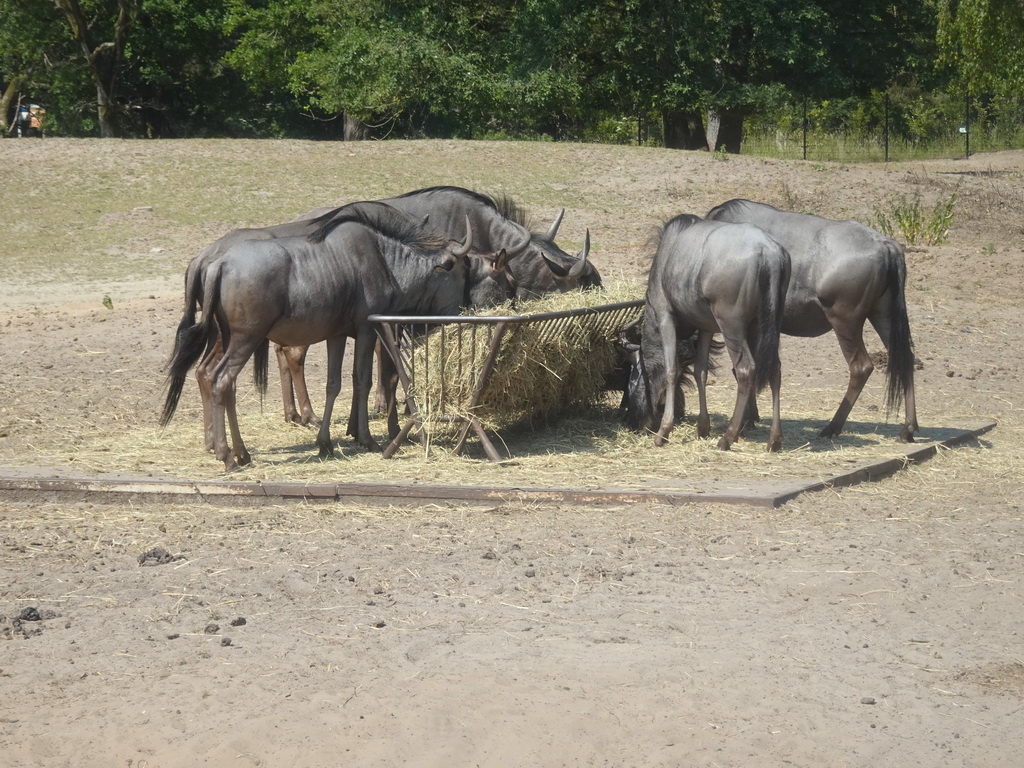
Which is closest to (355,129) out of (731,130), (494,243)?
(731,130)

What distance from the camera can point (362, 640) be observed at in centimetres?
537

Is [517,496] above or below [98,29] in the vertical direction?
below

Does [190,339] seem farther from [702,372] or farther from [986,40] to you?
[986,40]

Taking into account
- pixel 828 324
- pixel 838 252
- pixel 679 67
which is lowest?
pixel 828 324

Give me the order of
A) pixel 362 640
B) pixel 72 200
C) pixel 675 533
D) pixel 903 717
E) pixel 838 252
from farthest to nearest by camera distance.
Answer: pixel 72 200 < pixel 838 252 < pixel 675 533 < pixel 362 640 < pixel 903 717

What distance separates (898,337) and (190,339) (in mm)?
5320

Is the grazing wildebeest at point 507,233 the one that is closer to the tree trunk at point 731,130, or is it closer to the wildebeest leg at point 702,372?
the wildebeest leg at point 702,372

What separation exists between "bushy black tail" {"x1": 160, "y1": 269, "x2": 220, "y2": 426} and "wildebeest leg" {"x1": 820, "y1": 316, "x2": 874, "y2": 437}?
469 cm

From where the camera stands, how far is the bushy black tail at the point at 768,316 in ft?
28.5

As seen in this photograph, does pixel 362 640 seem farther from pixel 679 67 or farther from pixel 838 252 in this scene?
pixel 679 67

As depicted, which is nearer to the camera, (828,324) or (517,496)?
(517,496)

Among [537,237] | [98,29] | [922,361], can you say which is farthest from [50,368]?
[98,29]

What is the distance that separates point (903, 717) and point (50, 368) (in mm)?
9663

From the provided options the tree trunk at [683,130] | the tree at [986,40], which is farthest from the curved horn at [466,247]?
the tree trunk at [683,130]
